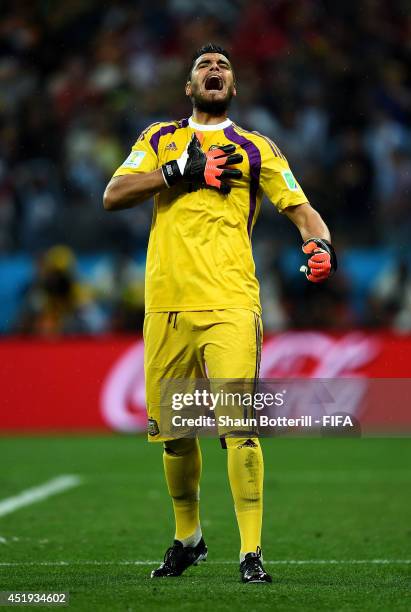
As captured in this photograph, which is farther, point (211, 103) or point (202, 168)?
point (211, 103)

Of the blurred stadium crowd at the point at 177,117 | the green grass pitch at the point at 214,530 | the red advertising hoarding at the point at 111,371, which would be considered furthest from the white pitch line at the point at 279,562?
the blurred stadium crowd at the point at 177,117

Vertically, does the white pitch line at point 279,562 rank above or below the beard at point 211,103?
below

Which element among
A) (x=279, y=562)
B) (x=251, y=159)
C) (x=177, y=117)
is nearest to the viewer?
(x=251, y=159)

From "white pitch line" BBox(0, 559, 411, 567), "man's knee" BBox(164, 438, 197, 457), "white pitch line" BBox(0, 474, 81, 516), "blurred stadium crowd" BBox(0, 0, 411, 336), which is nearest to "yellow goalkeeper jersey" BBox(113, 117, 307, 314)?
"man's knee" BBox(164, 438, 197, 457)

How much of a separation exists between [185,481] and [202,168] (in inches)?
57.0

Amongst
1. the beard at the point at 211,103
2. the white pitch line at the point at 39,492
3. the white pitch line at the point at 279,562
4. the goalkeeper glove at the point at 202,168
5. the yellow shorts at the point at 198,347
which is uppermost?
the beard at the point at 211,103

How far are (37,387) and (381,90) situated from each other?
19.8 ft

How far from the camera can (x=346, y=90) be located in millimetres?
16156

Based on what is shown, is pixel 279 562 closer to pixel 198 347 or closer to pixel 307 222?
pixel 198 347

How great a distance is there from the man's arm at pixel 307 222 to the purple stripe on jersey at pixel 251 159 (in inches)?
6.1

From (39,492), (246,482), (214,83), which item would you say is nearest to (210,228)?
(214,83)

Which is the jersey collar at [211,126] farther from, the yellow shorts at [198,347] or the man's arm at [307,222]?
the yellow shorts at [198,347]

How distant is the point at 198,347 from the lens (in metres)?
5.44

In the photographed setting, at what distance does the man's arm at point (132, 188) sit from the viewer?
5.34 metres
